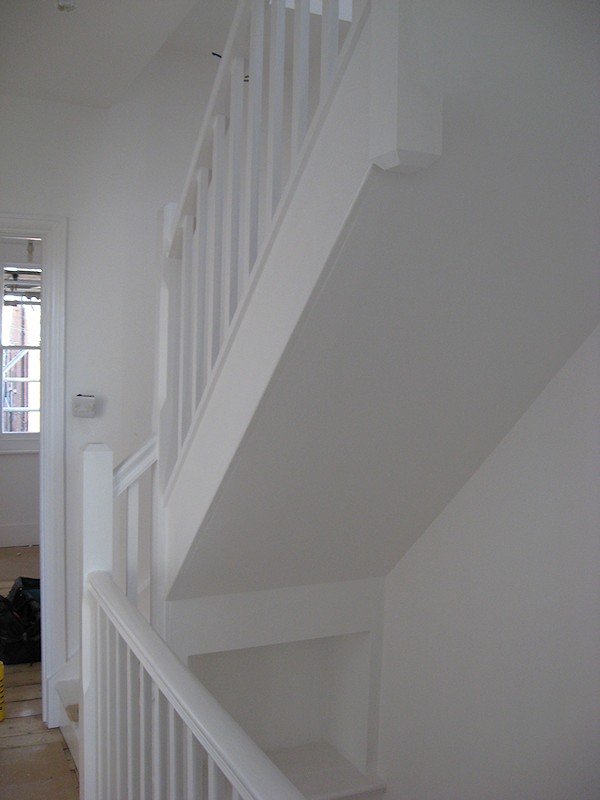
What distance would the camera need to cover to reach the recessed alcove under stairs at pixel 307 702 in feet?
9.92

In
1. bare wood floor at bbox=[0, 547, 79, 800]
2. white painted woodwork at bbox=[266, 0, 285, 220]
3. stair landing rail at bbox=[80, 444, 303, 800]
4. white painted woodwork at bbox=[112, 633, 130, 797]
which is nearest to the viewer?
stair landing rail at bbox=[80, 444, 303, 800]

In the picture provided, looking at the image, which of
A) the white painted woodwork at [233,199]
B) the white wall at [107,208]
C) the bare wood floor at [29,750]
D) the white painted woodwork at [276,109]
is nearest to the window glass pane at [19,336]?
A: the bare wood floor at [29,750]

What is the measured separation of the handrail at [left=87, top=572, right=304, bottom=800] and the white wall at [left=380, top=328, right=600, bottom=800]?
114 centimetres

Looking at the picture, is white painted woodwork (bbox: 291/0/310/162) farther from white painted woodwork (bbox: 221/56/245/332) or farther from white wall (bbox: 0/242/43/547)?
white wall (bbox: 0/242/43/547)

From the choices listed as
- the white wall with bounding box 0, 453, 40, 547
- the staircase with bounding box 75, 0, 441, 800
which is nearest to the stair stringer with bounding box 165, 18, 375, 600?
the staircase with bounding box 75, 0, 441, 800

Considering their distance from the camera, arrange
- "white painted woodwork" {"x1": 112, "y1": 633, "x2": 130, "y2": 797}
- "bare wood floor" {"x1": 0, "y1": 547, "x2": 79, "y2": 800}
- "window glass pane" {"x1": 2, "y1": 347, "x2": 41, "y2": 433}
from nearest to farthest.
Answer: "white painted woodwork" {"x1": 112, "y1": 633, "x2": 130, "y2": 797} → "bare wood floor" {"x1": 0, "y1": 547, "x2": 79, "y2": 800} → "window glass pane" {"x1": 2, "y1": 347, "x2": 41, "y2": 433}

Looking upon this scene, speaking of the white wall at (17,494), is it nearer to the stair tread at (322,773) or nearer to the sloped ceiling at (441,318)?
the stair tread at (322,773)

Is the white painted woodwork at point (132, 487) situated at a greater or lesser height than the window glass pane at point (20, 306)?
lesser

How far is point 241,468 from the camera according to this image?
2.16m

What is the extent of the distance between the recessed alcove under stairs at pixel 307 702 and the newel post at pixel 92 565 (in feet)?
2.33

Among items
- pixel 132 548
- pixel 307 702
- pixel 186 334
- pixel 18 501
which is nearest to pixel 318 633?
pixel 307 702

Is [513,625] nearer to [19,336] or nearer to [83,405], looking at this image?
[83,405]

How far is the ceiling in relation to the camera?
261 cm

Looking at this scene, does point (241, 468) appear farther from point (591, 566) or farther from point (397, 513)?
point (591, 566)
